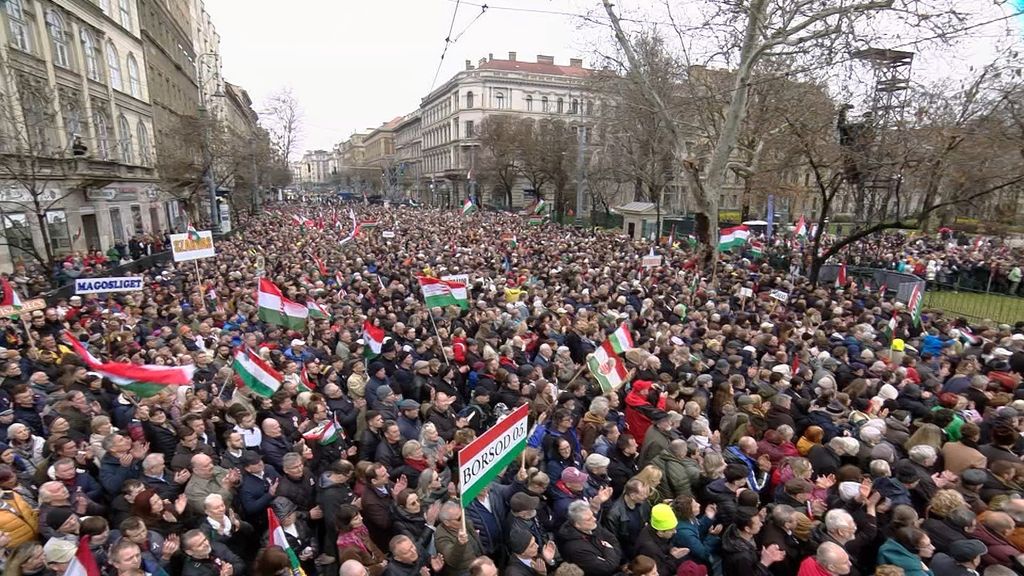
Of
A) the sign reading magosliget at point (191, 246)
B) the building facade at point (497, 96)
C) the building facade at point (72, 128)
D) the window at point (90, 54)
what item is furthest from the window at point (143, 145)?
the building facade at point (497, 96)

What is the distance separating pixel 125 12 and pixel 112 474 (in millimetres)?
34105

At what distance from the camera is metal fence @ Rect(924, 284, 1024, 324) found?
1587cm

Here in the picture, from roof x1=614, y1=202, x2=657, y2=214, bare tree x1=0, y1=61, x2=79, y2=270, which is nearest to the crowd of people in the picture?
bare tree x1=0, y1=61, x2=79, y2=270

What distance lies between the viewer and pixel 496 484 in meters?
4.83

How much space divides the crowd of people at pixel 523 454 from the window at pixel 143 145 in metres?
23.6

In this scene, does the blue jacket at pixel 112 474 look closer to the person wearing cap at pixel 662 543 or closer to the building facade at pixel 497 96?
the person wearing cap at pixel 662 543

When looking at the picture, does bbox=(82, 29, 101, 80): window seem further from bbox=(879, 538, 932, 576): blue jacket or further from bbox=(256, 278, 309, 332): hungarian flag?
bbox=(879, 538, 932, 576): blue jacket

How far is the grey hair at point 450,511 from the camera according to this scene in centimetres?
405

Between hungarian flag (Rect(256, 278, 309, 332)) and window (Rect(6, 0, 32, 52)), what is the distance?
1676 centimetres

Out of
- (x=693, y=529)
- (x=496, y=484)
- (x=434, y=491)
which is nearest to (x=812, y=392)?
(x=693, y=529)

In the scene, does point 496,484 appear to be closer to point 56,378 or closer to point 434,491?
point 434,491

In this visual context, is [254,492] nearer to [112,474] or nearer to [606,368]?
[112,474]

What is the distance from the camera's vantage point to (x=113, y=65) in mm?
27125

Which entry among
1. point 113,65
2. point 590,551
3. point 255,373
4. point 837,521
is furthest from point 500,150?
point 837,521
